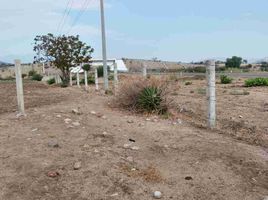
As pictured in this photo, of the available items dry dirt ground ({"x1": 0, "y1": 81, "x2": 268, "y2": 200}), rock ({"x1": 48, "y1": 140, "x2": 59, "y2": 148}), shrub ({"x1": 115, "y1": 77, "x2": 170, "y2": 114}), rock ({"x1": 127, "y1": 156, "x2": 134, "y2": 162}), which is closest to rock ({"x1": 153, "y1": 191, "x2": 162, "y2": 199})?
Answer: dry dirt ground ({"x1": 0, "y1": 81, "x2": 268, "y2": 200})

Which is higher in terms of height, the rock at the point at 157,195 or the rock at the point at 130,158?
the rock at the point at 130,158

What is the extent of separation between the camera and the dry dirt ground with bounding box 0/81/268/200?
4320mm

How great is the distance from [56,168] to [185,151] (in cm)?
186

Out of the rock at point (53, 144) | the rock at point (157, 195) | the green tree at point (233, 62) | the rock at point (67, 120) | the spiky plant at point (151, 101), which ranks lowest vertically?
the rock at point (157, 195)

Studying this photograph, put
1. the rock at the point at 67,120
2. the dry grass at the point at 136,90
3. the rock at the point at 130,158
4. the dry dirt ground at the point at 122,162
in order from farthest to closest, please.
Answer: the dry grass at the point at 136,90
the rock at the point at 67,120
the rock at the point at 130,158
the dry dirt ground at the point at 122,162

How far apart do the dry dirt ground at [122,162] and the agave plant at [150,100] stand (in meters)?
1.58

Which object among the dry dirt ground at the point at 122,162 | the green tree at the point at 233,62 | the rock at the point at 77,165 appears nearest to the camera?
the dry dirt ground at the point at 122,162

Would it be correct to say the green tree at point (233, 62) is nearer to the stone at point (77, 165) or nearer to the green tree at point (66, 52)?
the green tree at point (66, 52)

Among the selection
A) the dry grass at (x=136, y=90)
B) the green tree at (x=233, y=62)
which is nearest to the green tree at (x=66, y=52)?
the dry grass at (x=136, y=90)

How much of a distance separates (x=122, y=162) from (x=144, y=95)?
4.05 meters

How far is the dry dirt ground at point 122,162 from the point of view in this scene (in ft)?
14.2

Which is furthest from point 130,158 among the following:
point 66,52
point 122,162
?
point 66,52

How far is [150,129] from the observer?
701cm

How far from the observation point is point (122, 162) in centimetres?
508
